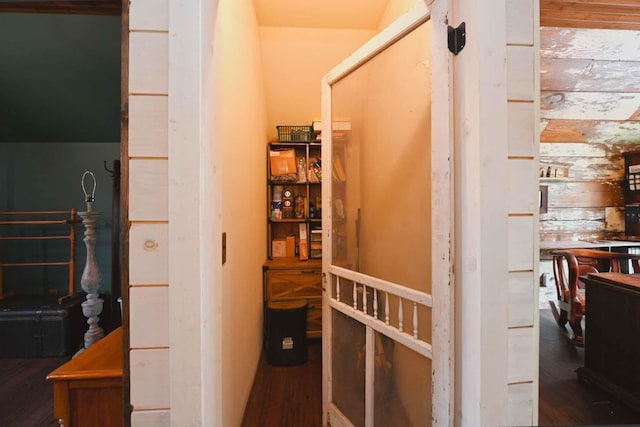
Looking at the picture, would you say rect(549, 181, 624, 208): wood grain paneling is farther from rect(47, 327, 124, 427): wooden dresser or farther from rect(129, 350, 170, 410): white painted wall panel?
rect(47, 327, 124, 427): wooden dresser

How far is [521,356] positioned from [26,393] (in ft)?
10.7

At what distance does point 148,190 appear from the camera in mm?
899

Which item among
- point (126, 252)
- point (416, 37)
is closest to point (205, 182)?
point (126, 252)

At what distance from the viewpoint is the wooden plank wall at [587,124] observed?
8.41 feet

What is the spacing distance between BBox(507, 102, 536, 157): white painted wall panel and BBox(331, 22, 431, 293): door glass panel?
0.99 ft

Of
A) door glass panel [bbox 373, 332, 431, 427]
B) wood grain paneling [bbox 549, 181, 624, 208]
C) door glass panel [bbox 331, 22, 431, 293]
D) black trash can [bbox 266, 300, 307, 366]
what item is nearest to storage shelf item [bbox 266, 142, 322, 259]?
black trash can [bbox 266, 300, 307, 366]

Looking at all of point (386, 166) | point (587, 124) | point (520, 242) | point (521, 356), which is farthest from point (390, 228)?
point (587, 124)

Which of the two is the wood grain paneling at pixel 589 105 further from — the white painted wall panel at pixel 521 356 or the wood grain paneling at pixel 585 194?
the white painted wall panel at pixel 521 356

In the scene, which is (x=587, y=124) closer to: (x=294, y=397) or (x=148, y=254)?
(x=294, y=397)

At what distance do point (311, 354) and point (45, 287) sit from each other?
303 cm

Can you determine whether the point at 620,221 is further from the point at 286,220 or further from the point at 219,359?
the point at 219,359

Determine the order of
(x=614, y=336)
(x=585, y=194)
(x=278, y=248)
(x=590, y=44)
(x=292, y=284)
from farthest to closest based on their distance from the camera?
(x=585, y=194), (x=278, y=248), (x=292, y=284), (x=590, y=44), (x=614, y=336)

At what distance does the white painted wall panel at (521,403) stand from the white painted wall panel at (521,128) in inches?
29.3

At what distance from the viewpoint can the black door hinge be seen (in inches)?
36.9
